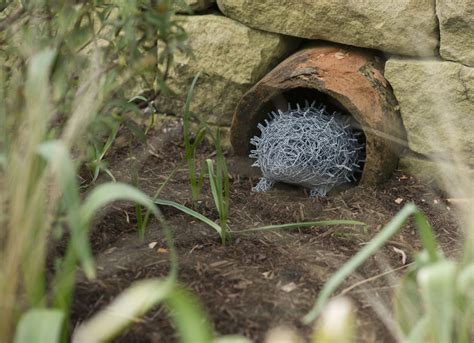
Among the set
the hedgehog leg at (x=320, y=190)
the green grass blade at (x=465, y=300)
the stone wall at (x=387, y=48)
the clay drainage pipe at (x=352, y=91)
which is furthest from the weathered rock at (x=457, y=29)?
the green grass blade at (x=465, y=300)

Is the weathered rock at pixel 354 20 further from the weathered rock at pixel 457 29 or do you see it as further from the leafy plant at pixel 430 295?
the leafy plant at pixel 430 295

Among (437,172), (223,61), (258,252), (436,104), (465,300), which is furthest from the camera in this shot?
(223,61)

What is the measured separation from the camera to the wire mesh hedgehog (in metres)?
3.06

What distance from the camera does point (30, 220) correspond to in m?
1.68

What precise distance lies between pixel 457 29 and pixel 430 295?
159 centimetres

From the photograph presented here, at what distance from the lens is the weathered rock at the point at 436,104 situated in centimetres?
295

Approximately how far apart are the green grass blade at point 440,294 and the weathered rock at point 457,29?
5.01 feet

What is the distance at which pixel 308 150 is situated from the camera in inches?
→ 120

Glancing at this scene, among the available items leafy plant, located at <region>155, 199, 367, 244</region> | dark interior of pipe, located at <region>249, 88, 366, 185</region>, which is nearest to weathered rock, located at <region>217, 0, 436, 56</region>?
dark interior of pipe, located at <region>249, 88, 366, 185</region>

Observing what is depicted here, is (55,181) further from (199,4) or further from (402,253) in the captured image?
(199,4)

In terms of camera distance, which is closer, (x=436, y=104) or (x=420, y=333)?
(x=420, y=333)

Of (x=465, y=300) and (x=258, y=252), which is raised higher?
(x=465, y=300)

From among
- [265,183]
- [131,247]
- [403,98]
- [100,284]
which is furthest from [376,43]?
[100,284]

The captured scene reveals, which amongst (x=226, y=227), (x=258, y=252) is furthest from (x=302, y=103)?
(x=258, y=252)
